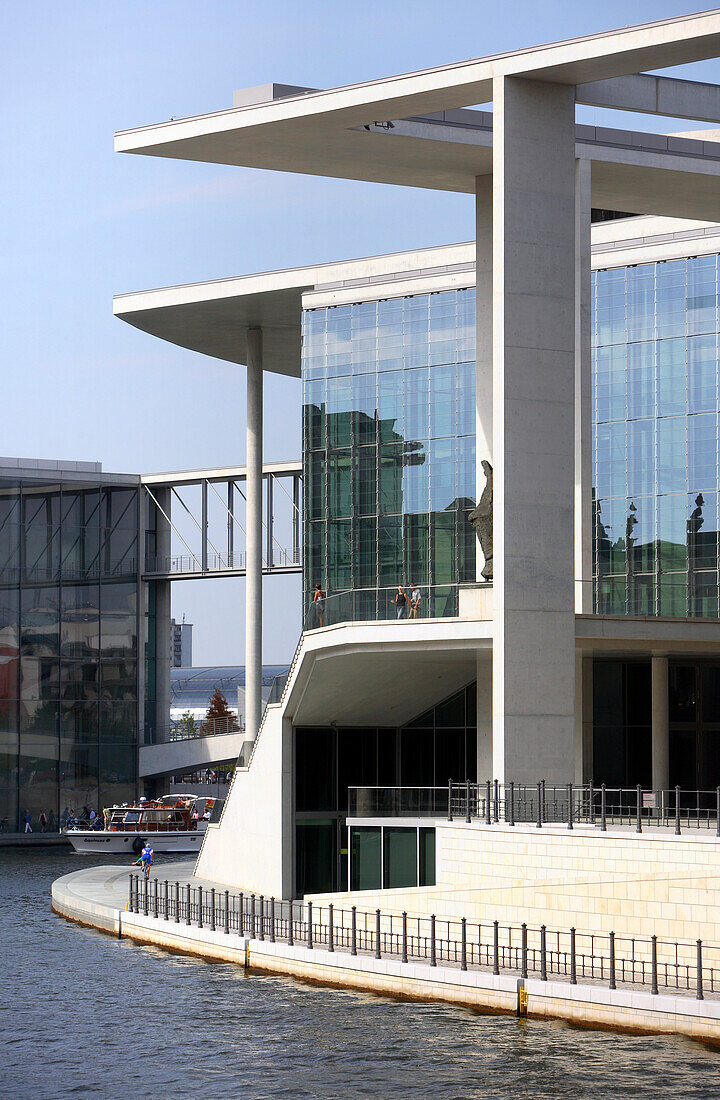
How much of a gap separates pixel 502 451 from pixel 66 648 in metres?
44.4

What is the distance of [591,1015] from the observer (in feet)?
79.6

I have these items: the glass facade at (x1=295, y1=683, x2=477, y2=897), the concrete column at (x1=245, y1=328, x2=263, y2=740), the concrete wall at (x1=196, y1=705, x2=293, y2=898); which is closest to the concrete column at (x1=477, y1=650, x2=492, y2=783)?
the glass facade at (x1=295, y1=683, x2=477, y2=897)

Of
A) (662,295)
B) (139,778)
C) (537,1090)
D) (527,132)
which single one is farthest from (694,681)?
(139,778)

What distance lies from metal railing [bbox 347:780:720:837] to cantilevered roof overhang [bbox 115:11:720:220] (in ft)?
51.4

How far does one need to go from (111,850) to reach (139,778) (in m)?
14.4

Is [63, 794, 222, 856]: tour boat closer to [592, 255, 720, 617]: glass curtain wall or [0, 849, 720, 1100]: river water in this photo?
[592, 255, 720, 617]: glass curtain wall

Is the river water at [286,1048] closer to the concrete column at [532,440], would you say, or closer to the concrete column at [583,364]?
the concrete column at [532,440]

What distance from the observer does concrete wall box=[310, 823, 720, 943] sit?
26.6 metres

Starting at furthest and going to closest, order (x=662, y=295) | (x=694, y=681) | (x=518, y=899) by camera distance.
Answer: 1. (x=694, y=681)
2. (x=662, y=295)
3. (x=518, y=899)

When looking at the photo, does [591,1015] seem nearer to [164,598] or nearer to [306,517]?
[306,517]

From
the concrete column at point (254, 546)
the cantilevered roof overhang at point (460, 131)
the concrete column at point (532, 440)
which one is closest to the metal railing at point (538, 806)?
the concrete column at point (532, 440)

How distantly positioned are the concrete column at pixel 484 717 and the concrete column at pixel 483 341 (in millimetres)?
2405

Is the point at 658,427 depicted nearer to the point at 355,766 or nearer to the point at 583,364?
the point at 583,364

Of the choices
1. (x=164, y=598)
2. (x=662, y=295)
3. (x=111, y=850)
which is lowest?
(x=111, y=850)
